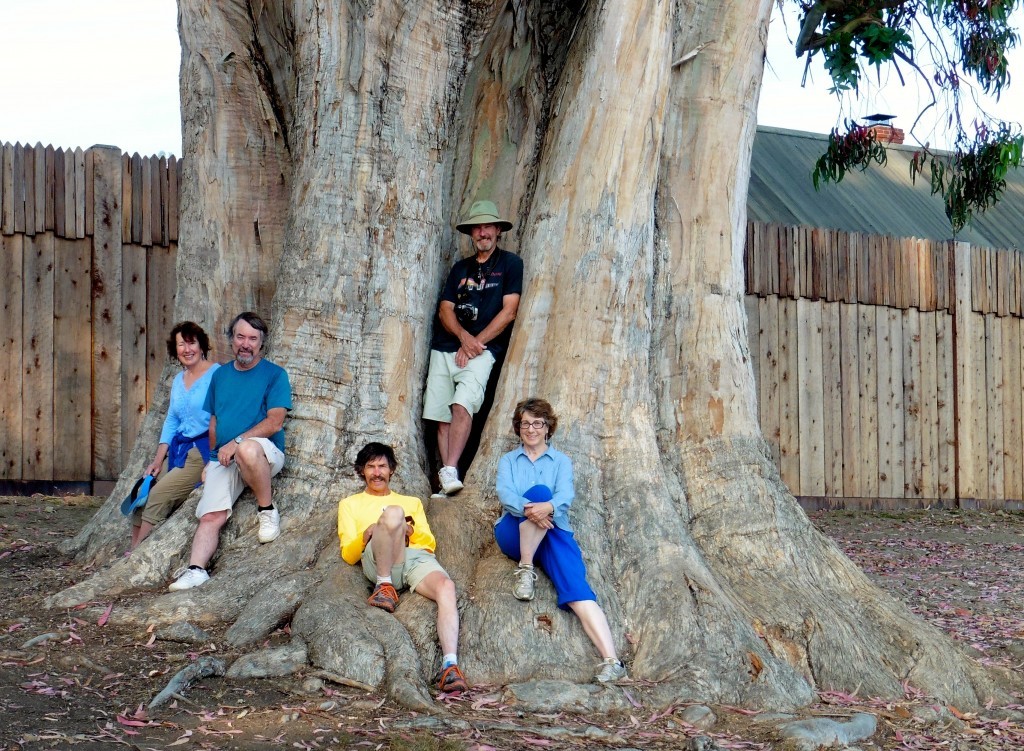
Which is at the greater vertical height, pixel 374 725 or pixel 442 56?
pixel 442 56

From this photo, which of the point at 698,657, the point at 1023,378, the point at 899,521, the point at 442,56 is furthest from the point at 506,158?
the point at 1023,378

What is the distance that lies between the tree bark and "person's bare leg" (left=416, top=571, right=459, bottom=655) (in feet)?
0.26

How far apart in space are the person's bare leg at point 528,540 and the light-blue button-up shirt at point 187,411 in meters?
2.11

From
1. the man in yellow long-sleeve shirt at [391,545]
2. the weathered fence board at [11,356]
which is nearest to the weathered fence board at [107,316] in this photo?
the weathered fence board at [11,356]

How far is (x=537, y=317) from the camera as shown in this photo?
6.72 m

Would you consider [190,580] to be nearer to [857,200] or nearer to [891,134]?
[857,200]

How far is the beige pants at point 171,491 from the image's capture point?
686 cm

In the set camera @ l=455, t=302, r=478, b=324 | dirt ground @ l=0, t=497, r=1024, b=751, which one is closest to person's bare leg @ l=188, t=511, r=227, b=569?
dirt ground @ l=0, t=497, r=1024, b=751

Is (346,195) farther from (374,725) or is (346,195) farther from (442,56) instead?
(374,725)

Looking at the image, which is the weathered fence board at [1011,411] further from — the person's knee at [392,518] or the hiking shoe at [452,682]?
the hiking shoe at [452,682]

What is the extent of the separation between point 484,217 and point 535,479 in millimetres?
1702

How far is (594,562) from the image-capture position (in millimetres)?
6152

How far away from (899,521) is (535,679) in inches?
280

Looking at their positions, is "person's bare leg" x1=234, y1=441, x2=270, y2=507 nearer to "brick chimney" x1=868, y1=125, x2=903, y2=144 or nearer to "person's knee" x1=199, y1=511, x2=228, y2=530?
"person's knee" x1=199, y1=511, x2=228, y2=530
